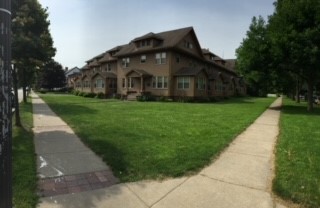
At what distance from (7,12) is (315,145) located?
9.15 meters

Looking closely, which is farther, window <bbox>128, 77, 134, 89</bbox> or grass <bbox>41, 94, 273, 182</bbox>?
window <bbox>128, 77, 134, 89</bbox>

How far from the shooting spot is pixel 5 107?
2.18 meters

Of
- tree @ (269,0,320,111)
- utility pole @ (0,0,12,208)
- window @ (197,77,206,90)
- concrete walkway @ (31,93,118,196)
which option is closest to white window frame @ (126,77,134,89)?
window @ (197,77,206,90)

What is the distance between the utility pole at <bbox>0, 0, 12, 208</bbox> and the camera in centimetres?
213

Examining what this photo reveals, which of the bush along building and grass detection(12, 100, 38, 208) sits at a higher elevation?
the bush along building

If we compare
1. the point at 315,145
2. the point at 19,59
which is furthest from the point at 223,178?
the point at 19,59

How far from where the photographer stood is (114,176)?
18.8ft

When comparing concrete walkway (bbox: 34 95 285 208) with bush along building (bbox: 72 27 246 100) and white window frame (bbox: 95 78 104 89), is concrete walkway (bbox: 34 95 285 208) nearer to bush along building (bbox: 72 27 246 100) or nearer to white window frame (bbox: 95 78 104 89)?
bush along building (bbox: 72 27 246 100)

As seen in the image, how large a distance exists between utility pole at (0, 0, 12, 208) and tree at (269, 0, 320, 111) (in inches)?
829

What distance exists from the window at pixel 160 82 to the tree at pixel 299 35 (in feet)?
46.2

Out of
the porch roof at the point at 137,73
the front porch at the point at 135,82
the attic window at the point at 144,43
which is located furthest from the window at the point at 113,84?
the attic window at the point at 144,43

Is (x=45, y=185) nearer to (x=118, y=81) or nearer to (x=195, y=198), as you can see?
(x=195, y=198)

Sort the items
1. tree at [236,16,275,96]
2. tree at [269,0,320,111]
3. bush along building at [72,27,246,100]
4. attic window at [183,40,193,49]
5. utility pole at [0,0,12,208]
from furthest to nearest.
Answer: attic window at [183,40,193,49], bush along building at [72,27,246,100], tree at [236,16,275,96], tree at [269,0,320,111], utility pole at [0,0,12,208]

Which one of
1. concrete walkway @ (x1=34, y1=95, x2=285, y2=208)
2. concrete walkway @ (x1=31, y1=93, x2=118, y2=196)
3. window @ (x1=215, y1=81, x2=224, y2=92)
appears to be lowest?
concrete walkway @ (x1=34, y1=95, x2=285, y2=208)
